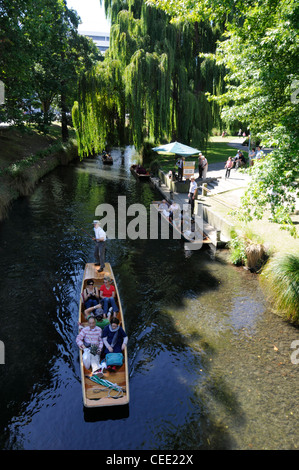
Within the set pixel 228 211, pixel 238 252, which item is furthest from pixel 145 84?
pixel 238 252

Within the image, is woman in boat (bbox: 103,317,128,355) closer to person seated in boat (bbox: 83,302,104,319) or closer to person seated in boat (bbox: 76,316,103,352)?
person seated in boat (bbox: 76,316,103,352)

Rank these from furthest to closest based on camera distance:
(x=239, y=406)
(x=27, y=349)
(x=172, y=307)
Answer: (x=172, y=307) < (x=27, y=349) < (x=239, y=406)

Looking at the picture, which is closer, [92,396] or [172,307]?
[92,396]

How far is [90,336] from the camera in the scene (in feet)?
26.5

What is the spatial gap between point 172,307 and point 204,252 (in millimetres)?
4722

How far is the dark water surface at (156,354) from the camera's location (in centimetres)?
656

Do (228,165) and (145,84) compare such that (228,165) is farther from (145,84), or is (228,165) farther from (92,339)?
(92,339)

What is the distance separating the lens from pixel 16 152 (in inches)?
1154

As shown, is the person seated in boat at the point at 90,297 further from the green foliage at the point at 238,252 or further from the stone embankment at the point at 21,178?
the stone embankment at the point at 21,178

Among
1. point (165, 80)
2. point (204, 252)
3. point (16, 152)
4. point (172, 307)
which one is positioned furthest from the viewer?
point (16, 152)

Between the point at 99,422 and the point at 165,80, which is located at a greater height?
the point at 165,80

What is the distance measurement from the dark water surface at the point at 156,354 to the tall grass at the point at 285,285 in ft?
1.42
